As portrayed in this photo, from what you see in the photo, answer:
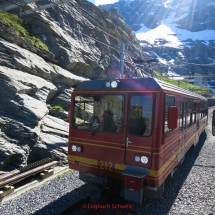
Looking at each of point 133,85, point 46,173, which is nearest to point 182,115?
point 133,85

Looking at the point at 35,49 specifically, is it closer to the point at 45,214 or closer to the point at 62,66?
the point at 62,66

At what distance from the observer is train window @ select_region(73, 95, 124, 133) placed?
555 cm

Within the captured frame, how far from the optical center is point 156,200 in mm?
6102

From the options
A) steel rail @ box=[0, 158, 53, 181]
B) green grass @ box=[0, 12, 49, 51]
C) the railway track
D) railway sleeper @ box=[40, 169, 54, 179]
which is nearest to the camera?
the railway track

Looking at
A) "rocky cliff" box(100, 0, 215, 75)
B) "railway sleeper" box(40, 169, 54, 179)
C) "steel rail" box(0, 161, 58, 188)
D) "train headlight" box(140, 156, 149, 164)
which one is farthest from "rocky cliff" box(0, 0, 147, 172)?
"rocky cliff" box(100, 0, 215, 75)

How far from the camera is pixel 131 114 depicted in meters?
5.38

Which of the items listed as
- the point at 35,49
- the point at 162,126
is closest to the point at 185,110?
the point at 162,126

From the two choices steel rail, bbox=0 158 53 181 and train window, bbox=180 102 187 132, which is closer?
steel rail, bbox=0 158 53 181

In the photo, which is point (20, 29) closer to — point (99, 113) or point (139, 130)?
point (99, 113)

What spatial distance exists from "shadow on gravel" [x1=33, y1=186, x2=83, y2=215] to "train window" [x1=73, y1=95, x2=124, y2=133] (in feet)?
6.49

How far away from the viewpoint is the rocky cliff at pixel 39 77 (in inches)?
334

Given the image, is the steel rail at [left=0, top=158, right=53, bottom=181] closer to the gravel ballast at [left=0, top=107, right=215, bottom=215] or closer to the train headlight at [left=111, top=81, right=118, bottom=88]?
the gravel ballast at [left=0, top=107, right=215, bottom=215]

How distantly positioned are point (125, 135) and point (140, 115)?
2.04 ft

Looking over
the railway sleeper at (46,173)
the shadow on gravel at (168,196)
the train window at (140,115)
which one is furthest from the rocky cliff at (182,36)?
the train window at (140,115)
